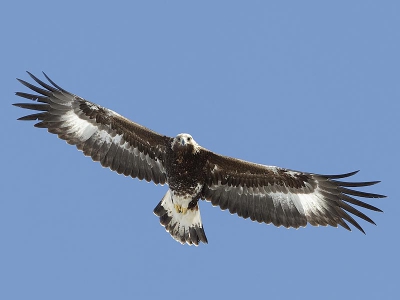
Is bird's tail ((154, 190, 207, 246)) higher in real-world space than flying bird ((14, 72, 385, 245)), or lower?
lower

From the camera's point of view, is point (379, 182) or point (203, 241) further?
point (203, 241)

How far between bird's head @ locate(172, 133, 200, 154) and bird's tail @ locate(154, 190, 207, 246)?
1.17m

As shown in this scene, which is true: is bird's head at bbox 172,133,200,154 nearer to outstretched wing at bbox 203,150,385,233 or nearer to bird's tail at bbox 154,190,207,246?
outstretched wing at bbox 203,150,385,233

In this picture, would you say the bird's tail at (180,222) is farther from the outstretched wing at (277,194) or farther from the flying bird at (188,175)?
the outstretched wing at (277,194)

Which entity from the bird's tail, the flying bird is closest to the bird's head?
the flying bird

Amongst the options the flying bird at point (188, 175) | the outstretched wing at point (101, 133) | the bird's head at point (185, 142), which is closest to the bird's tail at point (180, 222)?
the flying bird at point (188, 175)

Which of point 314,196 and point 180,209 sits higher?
Answer: point 314,196

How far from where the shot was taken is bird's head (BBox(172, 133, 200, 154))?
16109 millimetres

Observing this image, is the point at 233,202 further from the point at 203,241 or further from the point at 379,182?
the point at 379,182

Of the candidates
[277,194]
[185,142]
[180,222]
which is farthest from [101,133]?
[277,194]

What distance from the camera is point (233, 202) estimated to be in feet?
55.6

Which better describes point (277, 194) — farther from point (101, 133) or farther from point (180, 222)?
point (101, 133)

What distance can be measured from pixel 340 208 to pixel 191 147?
3.08 metres

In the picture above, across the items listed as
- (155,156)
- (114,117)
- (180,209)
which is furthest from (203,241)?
(114,117)
